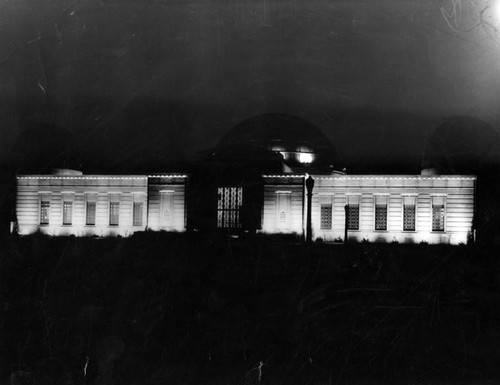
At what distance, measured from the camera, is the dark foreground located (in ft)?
61.2

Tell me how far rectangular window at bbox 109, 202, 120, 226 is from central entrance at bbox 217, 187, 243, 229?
236 inches

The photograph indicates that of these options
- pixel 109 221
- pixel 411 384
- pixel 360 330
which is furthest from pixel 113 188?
pixel 411 384

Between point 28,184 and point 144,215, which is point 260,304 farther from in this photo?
point 28,184

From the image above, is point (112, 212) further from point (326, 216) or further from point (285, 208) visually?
point (326, 216)

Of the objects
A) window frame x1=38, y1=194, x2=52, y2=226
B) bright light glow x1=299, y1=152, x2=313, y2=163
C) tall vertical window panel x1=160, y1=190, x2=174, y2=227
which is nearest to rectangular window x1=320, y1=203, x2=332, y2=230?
bright light glow x1=299, y1=152, x2=313, y2=163

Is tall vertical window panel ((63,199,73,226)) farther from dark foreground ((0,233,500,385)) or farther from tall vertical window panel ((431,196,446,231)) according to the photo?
tall vertical window panel ((431,196,446,231))

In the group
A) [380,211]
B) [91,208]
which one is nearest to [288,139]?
[380,211]

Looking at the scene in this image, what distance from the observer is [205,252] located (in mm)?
25906

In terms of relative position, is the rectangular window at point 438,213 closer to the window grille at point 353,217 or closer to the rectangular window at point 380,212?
the rectangular window at point 380,212

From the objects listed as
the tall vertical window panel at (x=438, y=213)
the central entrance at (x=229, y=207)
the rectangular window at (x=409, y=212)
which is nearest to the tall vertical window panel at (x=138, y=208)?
the central entrance at (x=229, y=207)

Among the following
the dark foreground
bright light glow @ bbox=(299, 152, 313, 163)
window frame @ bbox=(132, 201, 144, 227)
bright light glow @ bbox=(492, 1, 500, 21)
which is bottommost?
the dark foreground

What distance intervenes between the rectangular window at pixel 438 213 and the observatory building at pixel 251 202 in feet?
0.18

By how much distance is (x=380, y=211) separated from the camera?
36.5m

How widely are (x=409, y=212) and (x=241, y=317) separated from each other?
17591 millimetres
